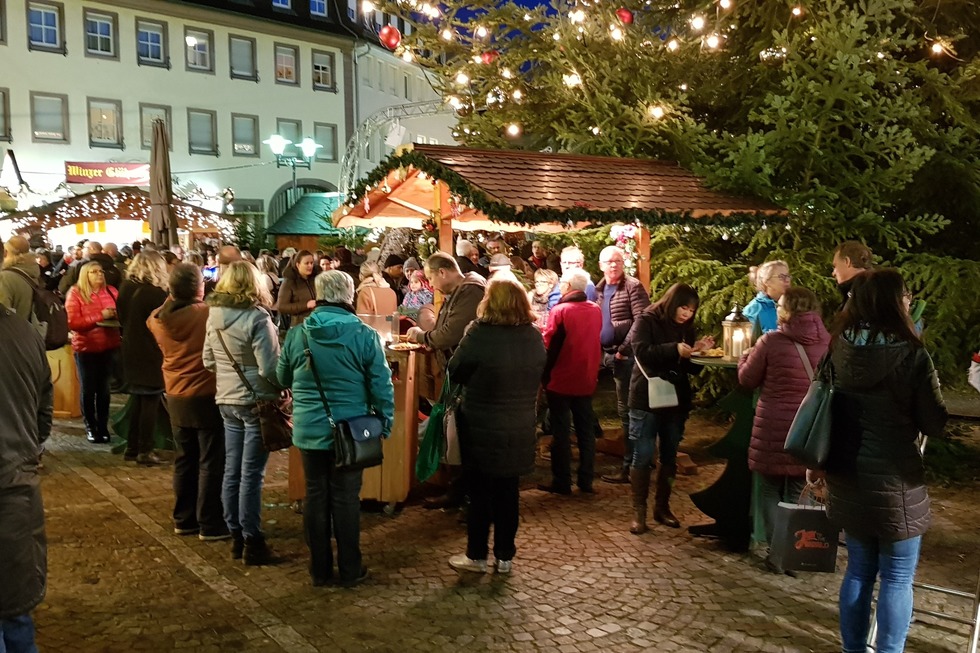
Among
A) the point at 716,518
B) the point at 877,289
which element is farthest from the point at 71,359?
the point at 877,289

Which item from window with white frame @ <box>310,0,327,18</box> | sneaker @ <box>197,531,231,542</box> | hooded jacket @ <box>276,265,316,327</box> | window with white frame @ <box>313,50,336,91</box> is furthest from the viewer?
window with white frame @ <box>313,50,336,91</box>

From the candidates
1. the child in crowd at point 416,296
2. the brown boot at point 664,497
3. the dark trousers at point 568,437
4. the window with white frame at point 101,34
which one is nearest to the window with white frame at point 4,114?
the window with white frame at point 101,34

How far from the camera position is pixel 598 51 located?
10289 millimetres

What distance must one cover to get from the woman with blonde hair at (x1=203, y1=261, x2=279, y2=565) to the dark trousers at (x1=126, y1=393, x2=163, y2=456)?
284 cm

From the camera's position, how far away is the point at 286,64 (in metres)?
38.5

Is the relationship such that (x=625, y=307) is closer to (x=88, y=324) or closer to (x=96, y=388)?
(x=88, y=324)

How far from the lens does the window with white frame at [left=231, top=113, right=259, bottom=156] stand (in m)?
36.9

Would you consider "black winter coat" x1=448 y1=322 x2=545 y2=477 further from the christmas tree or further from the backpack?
Answer: the backpack

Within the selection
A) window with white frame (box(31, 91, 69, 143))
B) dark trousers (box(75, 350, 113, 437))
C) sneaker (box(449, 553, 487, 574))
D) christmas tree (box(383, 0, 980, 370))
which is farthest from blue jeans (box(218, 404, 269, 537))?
window with white frame (box(31, 91, 69, 143))

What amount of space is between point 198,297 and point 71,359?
4862 millimetres

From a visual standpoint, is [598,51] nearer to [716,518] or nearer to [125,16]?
[716,518]

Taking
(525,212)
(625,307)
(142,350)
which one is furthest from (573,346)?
(142,350)

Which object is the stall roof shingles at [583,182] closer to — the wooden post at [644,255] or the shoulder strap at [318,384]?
the wooden post at [644,255]

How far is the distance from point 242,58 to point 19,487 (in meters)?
37.0
